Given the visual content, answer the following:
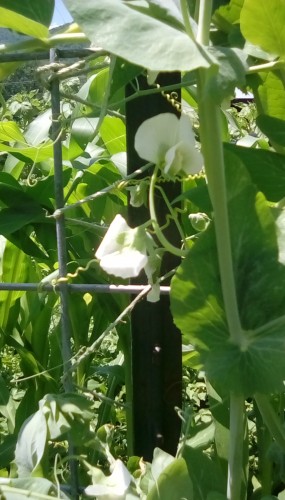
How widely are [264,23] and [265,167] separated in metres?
0.10

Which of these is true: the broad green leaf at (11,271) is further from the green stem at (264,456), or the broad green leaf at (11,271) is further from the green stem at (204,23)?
the green stem at (204,23)

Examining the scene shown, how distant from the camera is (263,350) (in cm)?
40

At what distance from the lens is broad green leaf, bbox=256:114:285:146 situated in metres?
0.45

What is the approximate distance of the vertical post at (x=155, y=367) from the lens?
618 mm

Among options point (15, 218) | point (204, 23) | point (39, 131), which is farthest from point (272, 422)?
point (39, 131)

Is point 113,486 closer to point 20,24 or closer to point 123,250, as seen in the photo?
point 123,250

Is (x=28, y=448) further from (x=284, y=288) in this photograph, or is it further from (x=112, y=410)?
(x=112, y=410)

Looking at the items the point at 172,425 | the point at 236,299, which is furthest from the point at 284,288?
the point at 172,425

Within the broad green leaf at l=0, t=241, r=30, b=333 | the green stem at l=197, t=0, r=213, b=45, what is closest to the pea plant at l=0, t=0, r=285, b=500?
the green stem at l=197, t=0, r=213, b=45

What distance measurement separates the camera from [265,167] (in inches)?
17.9

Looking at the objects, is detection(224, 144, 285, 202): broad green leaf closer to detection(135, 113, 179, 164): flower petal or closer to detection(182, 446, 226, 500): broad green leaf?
detection(135, 113, 179, 164): flower petal

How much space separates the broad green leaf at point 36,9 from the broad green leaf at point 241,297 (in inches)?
5.1

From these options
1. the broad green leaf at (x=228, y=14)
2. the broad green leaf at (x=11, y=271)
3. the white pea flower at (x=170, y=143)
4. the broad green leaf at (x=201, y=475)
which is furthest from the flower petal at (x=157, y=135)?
the broad green leaf at (x=11, y=271)

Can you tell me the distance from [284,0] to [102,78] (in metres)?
0.39
